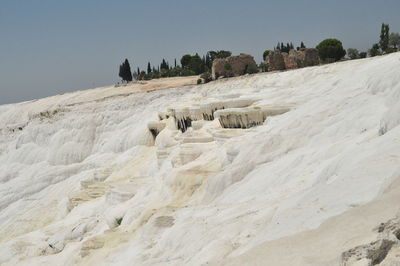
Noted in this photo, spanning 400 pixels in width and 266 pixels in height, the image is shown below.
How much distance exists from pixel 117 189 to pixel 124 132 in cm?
1863

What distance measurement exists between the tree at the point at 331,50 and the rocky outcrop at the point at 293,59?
0.58 meters

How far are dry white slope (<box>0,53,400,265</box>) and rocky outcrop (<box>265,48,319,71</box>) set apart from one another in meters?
13.0

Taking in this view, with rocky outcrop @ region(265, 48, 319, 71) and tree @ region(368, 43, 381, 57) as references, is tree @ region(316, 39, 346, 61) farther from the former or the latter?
tree @ region(368, 43, 381, 57)

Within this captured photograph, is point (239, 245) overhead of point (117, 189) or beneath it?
overhead

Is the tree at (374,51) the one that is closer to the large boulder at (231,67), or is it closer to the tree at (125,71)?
the large boulder at (231,67)

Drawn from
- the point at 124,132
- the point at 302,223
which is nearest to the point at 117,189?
the point at 302,223

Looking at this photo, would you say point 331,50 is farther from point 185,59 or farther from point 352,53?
point 185,59

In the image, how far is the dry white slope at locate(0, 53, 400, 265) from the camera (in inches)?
238

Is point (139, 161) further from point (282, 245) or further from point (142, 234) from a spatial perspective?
point (282, 245)

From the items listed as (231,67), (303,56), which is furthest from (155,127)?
(303,56)

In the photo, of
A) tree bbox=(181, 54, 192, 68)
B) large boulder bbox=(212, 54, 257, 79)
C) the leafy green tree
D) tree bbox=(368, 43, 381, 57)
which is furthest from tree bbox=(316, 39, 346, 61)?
tree bbox=(181, 54, 192, 68)

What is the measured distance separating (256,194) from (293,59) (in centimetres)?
3502

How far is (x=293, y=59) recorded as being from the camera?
44.2 metres

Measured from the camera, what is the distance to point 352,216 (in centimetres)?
582
